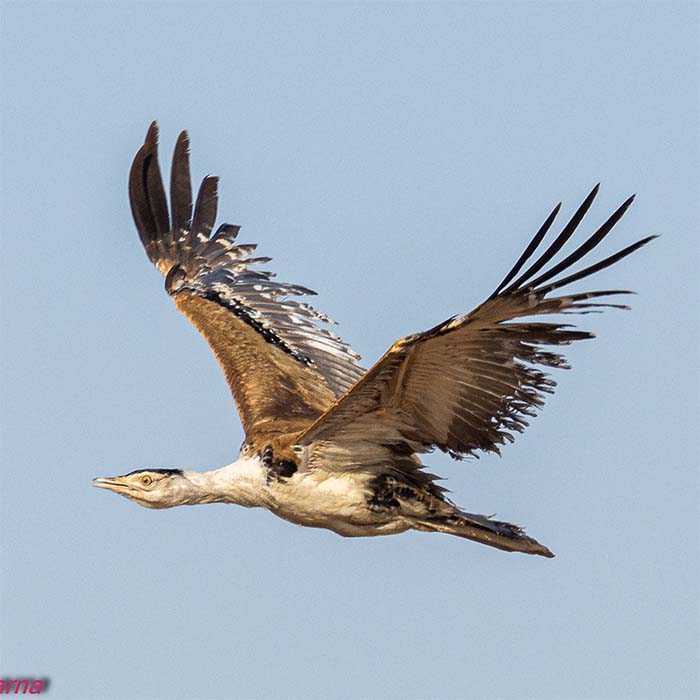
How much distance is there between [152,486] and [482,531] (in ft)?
7.47

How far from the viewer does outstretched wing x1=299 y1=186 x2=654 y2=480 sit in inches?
372

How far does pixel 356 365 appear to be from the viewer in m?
13.2

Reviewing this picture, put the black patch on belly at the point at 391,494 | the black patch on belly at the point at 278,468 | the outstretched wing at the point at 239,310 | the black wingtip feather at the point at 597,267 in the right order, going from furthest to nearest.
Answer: the outstretched wing at the point at 239,310, the black patch on belly at the point at 391,494, the black patch on belly at the point at 278,468, the black wingtip feather at the point at 597,267

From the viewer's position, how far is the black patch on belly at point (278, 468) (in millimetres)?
11078

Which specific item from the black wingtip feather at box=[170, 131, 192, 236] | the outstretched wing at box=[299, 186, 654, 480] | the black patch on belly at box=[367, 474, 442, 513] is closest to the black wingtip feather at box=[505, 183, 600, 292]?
the outstretched wing at box=[299, 186, 654, 480]

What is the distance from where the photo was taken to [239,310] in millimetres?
13562

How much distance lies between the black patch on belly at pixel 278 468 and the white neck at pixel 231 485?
0.04m

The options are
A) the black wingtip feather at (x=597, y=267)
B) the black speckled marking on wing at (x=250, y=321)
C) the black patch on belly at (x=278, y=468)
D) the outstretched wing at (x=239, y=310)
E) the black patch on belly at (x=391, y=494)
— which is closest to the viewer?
the black wingtip feather at (x=597, y=267)

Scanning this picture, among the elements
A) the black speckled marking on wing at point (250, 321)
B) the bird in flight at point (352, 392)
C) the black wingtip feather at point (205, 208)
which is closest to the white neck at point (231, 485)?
the bird in flight at point (352, 392)

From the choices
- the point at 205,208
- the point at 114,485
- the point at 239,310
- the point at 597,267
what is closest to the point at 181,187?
the point at 205,208

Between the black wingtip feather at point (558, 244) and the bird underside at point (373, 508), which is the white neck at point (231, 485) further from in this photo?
the black wingtip feather at point (558, 244)

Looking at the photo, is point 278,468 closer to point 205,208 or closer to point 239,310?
point 239,310

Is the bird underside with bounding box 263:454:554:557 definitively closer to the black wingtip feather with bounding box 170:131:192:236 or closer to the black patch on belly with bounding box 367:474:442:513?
the black patch on belly with bounding box 367:474:442:513

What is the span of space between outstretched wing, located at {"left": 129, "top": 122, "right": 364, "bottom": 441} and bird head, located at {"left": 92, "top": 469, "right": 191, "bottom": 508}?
66 cm
